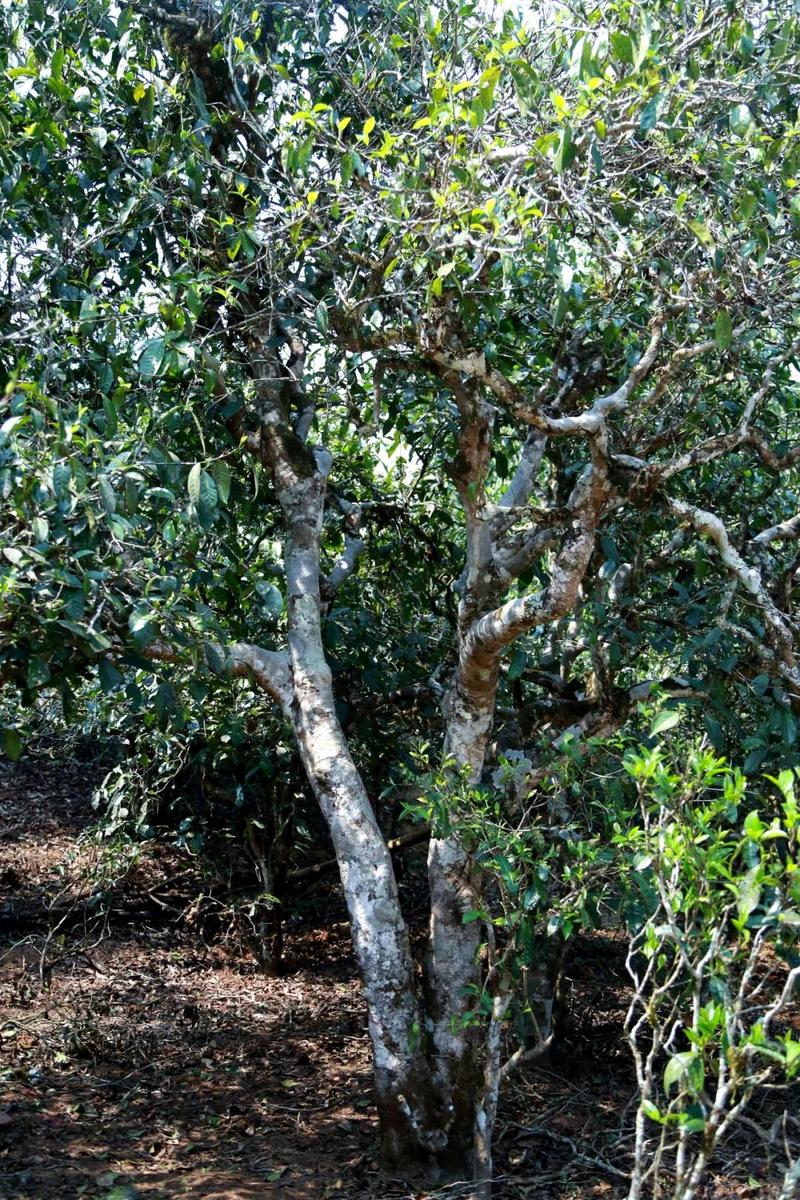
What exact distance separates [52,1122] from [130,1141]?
0.32m

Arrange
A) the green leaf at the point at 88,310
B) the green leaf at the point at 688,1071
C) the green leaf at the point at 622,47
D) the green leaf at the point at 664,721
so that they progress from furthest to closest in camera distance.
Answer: the green leaf at the point at 88,310 → the green leaf at the point at 622,47 → the green leaf at the point at 664,721 → the green leaf at the point at 688,1071

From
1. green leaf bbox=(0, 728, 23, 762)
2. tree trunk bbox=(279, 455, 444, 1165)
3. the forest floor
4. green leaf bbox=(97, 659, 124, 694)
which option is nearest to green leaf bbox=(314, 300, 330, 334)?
tree trunk bbox=(279, 455, 444, 1165)

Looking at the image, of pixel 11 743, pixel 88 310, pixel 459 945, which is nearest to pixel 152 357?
pixel 88 310

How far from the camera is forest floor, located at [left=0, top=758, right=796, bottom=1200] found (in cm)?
409

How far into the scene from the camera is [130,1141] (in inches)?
172

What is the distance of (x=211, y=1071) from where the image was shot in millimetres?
5133

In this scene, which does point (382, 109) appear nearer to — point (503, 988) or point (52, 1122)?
point (503, 988)

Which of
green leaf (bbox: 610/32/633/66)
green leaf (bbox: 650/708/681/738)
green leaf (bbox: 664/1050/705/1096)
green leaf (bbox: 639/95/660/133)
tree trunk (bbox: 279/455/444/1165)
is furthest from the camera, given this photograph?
tree trunk (bbox: 279/455/444/1165)

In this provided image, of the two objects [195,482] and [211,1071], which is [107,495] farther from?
[211,1071]

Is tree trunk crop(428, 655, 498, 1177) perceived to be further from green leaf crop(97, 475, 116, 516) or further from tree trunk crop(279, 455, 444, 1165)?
green leaf crop(97, 475, 116, 516)

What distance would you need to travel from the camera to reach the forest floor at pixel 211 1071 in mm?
4094

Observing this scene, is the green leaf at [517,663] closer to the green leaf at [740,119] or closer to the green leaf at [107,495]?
the green leaf at [107,495]

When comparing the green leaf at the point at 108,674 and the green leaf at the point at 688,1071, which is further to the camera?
the green leaf at the point at 108,674

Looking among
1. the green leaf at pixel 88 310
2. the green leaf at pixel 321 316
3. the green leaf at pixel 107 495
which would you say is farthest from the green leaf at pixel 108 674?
the green leaf at pixel 321 316
